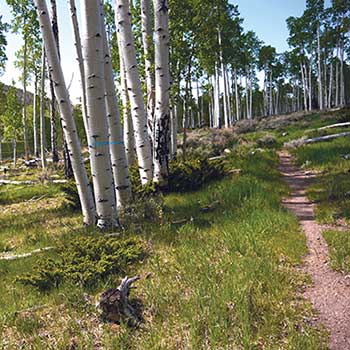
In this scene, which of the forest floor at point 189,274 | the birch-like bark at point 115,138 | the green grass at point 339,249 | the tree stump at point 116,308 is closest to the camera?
the forest floor at point 189,274

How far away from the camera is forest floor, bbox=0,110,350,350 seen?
256 centimetres

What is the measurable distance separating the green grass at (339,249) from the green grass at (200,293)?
A: 32 cm

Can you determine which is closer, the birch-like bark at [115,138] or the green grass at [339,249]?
the green grass at [339,249]

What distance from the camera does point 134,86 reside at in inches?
265

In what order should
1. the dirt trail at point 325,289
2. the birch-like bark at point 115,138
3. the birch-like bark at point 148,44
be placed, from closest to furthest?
1. the dirt trail at point 325,289
2. the birch-like bark at point 115,138
3. the birch-like bark at point 148,44

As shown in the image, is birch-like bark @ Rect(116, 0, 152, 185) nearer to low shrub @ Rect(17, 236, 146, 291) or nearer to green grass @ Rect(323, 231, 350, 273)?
low shrub @ Rect(17, 236, 146, 291)

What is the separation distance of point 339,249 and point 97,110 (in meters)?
3.76

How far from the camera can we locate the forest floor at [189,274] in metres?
2.56

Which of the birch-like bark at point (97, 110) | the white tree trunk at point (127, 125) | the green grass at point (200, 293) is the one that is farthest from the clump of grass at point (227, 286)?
the white tree trunk at point (127, 125)

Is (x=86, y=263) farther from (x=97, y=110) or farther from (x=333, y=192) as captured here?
(x=333, y=192)

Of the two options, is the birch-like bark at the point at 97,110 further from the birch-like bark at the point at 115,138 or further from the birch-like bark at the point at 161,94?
the birch-like bark at the point at 161,94

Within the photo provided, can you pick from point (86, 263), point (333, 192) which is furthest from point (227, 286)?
point (333, 192)

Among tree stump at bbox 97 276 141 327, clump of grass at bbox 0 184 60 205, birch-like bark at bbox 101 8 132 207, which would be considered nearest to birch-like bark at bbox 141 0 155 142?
birch-like bark at bbox 101 8 132 207

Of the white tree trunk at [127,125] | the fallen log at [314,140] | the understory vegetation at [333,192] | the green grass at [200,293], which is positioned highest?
the white tree trunk at [127,125]
